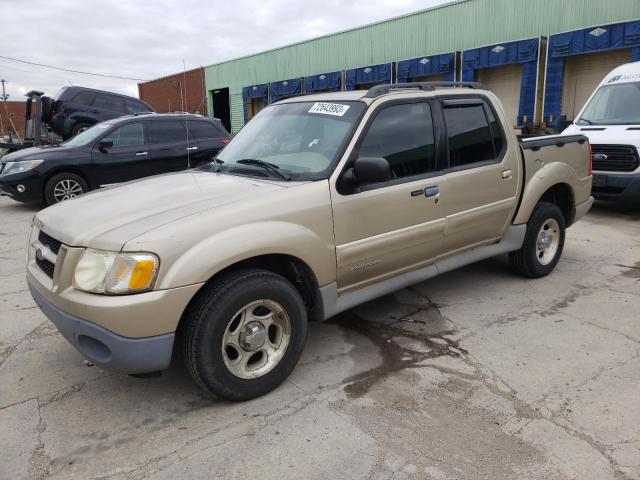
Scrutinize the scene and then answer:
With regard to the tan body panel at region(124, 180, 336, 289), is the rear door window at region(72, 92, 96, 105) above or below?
above

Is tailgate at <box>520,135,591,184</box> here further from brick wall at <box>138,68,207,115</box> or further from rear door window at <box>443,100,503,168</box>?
brick wall at <box>138,68,207,115</box>

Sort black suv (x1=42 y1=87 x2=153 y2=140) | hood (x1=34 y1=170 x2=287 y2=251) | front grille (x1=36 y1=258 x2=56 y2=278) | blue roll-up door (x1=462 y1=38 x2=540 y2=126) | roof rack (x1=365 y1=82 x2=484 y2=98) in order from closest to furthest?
1. hood (x1=34 y1=170 x2=287 y2=251)
2. front grille (x1=36 y1=258 x2=56 y2=278)
3. roof rack (x1=365 y1=82 x2=484 y2=98)
4. black suv (x1=42 y1=87 x2=153 y2=140)
5. blue roll-up door (x1=462 y1=38 x2=540 y2=126)

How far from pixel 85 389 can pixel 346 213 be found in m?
2.01

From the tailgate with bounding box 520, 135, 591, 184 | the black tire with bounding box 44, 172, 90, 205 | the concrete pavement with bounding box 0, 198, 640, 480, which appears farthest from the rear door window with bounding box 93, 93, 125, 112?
the tailgate with bounding box 520, 135, 591, 184

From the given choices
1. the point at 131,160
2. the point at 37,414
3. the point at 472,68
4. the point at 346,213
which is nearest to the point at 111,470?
the point at 37,414

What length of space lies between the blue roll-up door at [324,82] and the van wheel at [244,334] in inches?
900

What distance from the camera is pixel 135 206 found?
3025 millimetres

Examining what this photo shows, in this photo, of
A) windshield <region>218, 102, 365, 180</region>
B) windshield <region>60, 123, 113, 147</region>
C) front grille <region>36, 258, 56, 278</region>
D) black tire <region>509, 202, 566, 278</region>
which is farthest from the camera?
windshield <region>60, 123, 113, 147</region>

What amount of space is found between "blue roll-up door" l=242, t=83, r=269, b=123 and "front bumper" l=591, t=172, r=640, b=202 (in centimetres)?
2429

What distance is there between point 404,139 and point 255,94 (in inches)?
1125

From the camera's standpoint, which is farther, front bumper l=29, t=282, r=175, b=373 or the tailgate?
the tailgate

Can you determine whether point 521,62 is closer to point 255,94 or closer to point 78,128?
point 78,128

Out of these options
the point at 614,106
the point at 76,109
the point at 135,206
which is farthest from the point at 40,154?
the point at 614,106

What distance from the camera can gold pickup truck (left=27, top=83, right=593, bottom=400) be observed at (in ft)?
8.45
